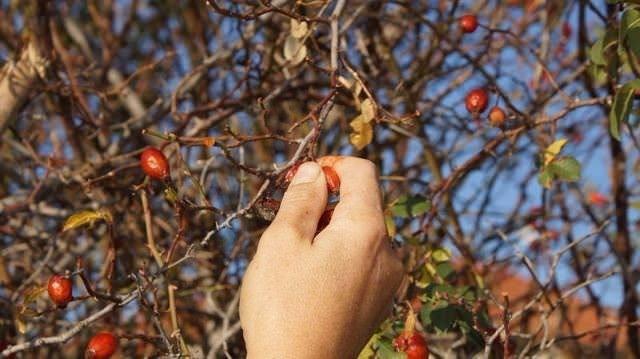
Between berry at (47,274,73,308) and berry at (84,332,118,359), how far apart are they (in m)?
0.09

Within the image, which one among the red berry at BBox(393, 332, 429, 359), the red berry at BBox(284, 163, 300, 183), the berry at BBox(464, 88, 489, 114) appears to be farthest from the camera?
the berry at BBox(464, 88, 489, 114)

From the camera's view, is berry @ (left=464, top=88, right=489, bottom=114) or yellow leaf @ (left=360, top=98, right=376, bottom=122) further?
berry @ (left=464, top=88, right=489, bottom=114)

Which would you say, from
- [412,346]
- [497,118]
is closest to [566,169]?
[497,118]

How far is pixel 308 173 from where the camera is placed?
4.13 feet

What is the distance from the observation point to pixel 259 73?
93.6 inches

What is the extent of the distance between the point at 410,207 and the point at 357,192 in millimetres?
748

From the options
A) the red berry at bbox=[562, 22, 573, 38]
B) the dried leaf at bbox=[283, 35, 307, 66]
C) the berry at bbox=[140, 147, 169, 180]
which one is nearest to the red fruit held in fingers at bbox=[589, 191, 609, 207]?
the red berry at bbox=[562, 22, 573, 38]

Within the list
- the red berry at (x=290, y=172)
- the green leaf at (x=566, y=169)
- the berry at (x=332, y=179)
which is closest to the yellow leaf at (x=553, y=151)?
the green leaf at (x=566, y=169)

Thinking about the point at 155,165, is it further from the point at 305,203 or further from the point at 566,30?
the point at 566,30

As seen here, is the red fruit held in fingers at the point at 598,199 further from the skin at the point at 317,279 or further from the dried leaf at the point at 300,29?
the skin at the point at 317,279

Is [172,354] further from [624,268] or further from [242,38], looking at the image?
[624,268]

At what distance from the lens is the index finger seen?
120 cm

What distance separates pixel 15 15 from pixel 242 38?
143cm

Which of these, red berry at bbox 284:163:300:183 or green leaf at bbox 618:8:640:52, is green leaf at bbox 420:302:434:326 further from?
green leaf at bbox 618:8:640:52
